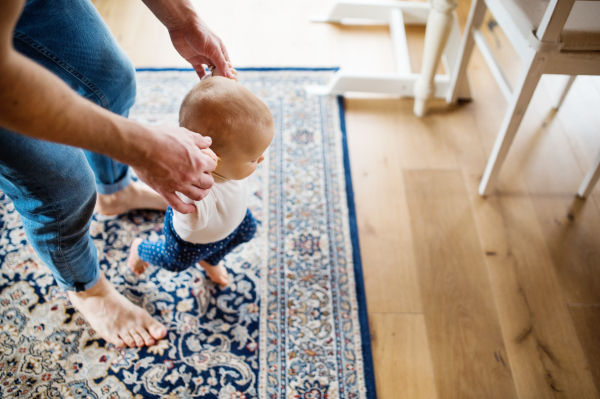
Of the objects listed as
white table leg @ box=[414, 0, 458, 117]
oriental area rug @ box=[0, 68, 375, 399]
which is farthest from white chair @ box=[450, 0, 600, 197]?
oriental area rug @ box=[0, 68, 375, 399]

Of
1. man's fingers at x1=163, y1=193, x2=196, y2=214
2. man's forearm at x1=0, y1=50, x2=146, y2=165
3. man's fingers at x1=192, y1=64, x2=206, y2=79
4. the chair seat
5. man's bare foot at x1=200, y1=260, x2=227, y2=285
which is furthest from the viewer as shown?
man's bare foot at x1=200, y1=260, x2=227, y2=285

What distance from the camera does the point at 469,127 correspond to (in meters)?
1.48

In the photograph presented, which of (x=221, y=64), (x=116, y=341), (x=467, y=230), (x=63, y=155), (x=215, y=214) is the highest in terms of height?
(x=221, y=64)

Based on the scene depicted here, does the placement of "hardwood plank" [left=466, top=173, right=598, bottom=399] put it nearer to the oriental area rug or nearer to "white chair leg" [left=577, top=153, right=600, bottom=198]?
"white chair leg" [left=577, top=153, right=600, bottom=198]

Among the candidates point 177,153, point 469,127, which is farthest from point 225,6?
point 177,153

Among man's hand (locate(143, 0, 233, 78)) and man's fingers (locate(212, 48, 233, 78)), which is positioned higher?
man's hand (locate(143, 0, 233, 78))

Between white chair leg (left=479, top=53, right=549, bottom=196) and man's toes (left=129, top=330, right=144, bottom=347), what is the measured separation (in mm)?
1075

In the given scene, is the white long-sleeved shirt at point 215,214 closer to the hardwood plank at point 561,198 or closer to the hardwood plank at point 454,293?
the hardwood plank at point 454,293

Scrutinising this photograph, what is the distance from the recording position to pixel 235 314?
1.05m

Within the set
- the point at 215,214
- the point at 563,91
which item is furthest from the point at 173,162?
the point at 563,91

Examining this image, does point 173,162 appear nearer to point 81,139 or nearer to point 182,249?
point 81,139

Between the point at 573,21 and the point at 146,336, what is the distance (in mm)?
1286

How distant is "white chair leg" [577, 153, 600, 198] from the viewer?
1194 millimetres

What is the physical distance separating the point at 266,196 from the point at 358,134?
426mm
